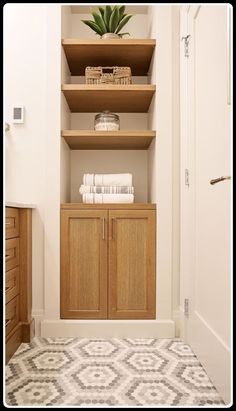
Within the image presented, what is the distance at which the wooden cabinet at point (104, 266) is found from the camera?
211 cm

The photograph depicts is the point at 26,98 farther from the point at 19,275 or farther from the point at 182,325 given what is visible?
the point at 182,325

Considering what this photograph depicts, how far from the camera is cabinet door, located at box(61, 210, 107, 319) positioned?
2.11 meters

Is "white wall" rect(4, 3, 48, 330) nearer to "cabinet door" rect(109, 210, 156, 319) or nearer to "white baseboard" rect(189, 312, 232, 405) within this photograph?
"cabinet door" rect(109, 210, 156, 319)

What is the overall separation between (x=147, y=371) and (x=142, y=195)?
4.15 feet

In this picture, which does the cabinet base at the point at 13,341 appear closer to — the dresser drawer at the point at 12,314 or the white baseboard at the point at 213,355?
the dresser drawer at the point at 12,314

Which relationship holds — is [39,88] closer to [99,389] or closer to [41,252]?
[41,252]

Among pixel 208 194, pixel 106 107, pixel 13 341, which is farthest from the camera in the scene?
pixel 106 107

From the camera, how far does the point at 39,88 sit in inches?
87.4

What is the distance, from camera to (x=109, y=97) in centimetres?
228

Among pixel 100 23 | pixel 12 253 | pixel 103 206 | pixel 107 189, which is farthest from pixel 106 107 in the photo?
pixel 12 253

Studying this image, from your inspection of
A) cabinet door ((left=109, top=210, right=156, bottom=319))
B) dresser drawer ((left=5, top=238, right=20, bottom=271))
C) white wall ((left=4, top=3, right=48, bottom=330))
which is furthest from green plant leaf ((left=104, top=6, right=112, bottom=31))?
dresser drawer ((left=5, top=238, right=20, bottom=271))

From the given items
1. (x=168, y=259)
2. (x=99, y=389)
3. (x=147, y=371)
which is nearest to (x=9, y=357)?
(x=99, y=389)

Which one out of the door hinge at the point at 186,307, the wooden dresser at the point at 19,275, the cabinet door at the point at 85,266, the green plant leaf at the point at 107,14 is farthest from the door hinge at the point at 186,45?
the door hinge at the point at 186,307

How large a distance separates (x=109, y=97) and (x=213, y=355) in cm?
165
